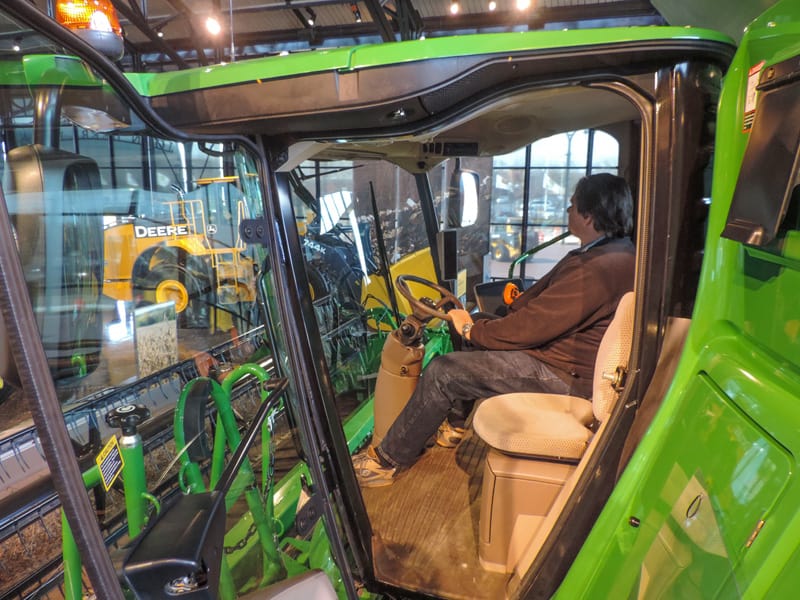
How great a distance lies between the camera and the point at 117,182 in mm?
1535

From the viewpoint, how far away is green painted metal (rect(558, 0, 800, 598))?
32.3 inches

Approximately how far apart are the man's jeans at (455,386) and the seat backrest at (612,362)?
558 millimetres

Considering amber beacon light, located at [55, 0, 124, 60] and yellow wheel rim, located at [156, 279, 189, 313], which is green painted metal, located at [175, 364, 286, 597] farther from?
amber beacon light, located at [55, 0, 124, 60]

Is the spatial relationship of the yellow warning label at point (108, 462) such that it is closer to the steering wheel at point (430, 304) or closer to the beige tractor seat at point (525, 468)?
the beige tractor seat at point (525, 468)

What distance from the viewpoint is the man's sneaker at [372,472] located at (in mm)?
2172

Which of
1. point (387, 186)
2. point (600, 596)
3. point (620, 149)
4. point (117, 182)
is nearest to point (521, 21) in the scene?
point (387, 186)

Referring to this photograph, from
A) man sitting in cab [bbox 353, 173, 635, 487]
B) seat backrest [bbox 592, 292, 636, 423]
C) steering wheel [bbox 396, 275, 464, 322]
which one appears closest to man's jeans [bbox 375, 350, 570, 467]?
man sitting in cab [bbox 353, 173, 635, 487]

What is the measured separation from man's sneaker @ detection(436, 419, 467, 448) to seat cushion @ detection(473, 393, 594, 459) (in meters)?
0.61

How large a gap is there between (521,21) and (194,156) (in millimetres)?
7557

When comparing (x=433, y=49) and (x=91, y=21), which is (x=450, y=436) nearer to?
(x=433, y=49)

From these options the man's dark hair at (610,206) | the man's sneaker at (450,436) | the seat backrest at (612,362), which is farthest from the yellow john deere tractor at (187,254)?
the man's dark hair at (610,206)

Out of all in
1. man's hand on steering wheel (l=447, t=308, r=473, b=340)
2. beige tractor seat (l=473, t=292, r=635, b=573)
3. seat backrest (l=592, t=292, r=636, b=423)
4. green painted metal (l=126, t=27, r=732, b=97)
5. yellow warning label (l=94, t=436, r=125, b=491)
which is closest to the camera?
yellow warning label (l=94, t=436, r=125, b=491)

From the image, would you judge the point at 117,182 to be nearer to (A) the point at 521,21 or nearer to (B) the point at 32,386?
(B) the point at 32,386

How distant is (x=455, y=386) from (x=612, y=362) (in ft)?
2.56
